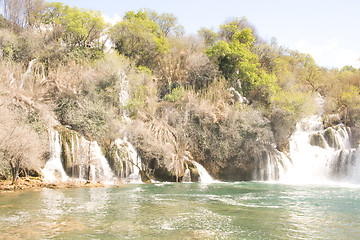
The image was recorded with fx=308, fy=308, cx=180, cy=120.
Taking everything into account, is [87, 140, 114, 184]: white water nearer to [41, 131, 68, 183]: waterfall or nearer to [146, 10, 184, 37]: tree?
[41, 131, 68, 183]: waterfall

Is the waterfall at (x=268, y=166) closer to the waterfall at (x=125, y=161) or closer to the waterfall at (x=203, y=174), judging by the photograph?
the waterfall at (x=203, y=174)

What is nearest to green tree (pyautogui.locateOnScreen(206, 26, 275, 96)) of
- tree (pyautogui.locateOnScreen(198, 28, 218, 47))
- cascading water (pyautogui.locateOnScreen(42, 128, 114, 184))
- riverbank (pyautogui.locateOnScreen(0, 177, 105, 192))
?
tree (pyautogui.locateOnScreen(198, 28, 218, 47))

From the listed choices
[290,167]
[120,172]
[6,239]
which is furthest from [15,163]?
[290,167]

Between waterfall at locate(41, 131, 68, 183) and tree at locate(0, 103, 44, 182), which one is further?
waterfall at locate(41, 131, 68, 183)

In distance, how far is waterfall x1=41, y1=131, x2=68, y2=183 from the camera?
60.1 feet

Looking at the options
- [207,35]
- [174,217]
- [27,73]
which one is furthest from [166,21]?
[174,217]

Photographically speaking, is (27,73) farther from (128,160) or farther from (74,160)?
(128,160)

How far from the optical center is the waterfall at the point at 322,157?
2359 cm

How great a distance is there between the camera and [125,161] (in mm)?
20812

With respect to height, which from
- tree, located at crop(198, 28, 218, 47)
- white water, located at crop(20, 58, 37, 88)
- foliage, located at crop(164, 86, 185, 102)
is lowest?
foliage, located at crop(164, 86, 185, 102)

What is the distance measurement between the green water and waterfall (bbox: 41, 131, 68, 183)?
5052 mm

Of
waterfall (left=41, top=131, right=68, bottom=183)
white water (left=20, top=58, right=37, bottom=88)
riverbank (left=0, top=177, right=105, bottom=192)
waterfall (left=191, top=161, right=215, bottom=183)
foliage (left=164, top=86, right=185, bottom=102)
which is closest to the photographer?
riverbank (left=0, top=177, right=105, bottom=192)

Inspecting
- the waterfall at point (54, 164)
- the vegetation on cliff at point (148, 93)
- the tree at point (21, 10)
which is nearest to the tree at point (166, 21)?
the vegetation on cliff at point (148, 93)

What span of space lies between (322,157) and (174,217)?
67.1 feet
